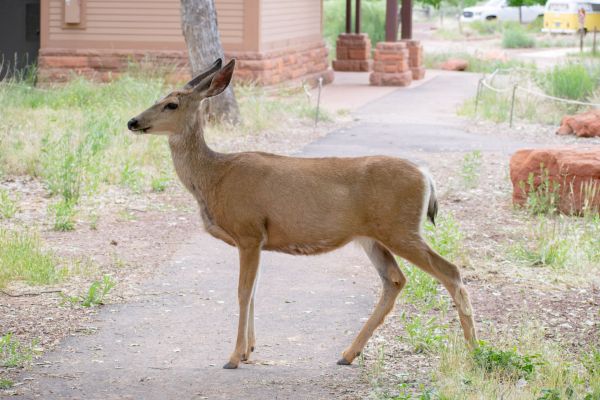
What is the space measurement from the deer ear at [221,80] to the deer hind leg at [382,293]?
1.40 metres

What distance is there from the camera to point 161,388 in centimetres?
635

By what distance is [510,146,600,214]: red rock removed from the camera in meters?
11.3

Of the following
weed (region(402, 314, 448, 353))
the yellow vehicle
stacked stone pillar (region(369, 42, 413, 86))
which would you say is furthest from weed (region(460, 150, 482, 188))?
the yellow vehicle

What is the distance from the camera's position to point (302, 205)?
Result: 22.1 ft

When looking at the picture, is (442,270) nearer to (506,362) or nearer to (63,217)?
(506,362)

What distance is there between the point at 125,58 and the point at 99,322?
1557 cm

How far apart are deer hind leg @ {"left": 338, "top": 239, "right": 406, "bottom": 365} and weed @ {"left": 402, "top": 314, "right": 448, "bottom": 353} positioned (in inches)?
9.5

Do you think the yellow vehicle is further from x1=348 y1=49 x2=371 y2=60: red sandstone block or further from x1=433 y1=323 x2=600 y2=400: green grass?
x1=433 y1=323 x2=600 y2=400: green grass

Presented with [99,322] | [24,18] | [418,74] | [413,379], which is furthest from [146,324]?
[418,74]

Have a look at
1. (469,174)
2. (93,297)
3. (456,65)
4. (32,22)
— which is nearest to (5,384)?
(93,297)

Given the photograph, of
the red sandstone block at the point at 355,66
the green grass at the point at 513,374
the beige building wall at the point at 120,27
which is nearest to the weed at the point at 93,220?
the green grass at the point at 513,374

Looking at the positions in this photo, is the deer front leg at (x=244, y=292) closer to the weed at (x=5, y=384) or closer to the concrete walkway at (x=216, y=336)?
the concrete walkway at (x=216, y=336)

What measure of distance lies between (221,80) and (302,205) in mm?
1026

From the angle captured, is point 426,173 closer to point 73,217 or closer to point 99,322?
point 99,322
